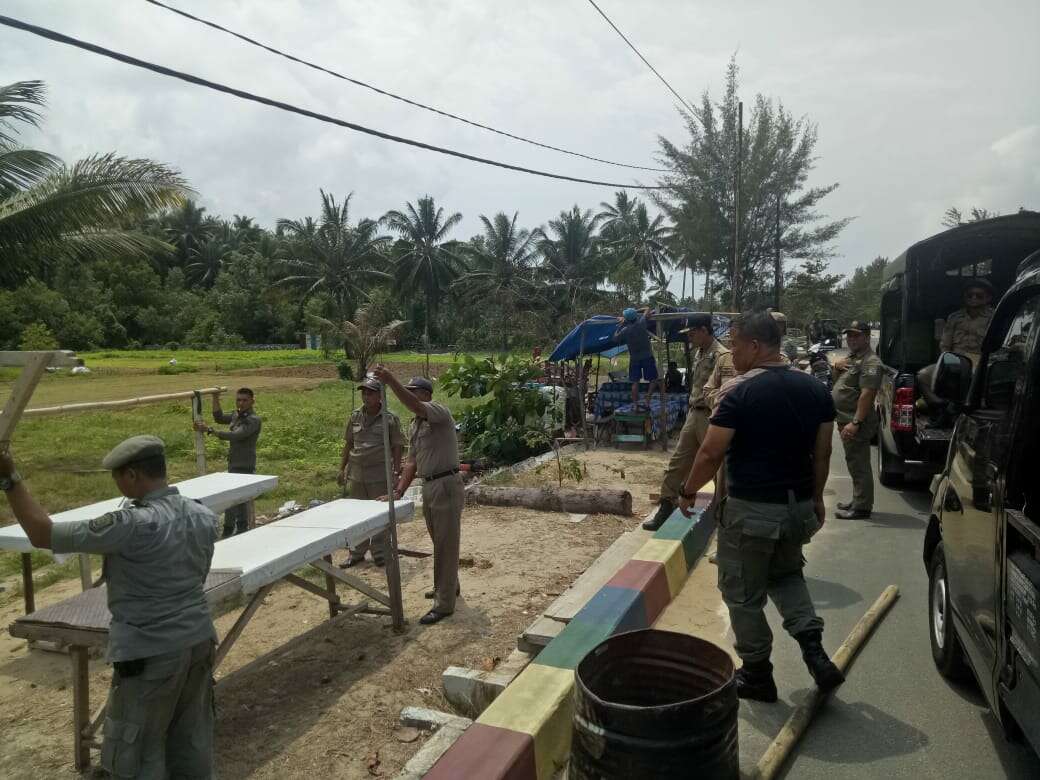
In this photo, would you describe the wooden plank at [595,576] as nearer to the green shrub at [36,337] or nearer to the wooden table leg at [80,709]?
the wooden table leg at [80,709]

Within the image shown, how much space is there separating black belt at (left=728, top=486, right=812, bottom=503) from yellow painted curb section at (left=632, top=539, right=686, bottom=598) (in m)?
1.84

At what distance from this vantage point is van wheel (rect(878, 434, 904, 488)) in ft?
26.9

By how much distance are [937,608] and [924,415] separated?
4019mm

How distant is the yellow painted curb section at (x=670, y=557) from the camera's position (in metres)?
5.32

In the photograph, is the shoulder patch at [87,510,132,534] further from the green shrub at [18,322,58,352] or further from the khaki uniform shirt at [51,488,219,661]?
the green shrub at [18,322,58,352]

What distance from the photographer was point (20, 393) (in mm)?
2475

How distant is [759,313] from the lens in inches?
148

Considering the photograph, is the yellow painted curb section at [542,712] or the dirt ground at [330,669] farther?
the dirt ground at [330,669]

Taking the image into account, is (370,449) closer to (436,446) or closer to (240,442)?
(436,446)

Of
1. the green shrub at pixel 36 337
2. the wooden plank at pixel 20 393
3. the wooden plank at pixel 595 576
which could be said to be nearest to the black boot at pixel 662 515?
the wooden plank at pixel 595 576

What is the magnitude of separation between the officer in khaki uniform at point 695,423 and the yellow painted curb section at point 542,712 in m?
3.01

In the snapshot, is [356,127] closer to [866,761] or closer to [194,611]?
[194,611]

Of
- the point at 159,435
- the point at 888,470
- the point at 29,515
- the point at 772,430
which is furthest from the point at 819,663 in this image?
the point at 159,435

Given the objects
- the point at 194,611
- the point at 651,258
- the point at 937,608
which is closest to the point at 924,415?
the point at 937,608
